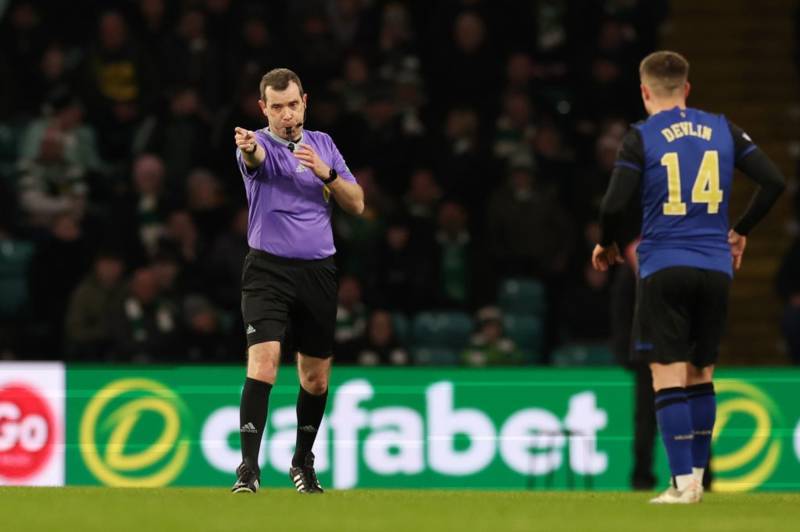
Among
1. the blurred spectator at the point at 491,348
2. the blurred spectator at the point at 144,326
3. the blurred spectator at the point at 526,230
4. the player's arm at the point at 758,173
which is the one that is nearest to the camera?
the player's arm at the point at 758,173

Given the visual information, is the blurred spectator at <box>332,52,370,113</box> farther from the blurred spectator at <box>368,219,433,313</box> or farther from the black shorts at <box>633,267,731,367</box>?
the black shorts at <box>633,267,731,367</box>

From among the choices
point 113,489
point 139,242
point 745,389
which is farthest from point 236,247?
point 113,489

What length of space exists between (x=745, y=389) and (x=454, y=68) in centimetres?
551

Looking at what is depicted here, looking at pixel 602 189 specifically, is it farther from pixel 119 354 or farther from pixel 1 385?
pixel 1 385

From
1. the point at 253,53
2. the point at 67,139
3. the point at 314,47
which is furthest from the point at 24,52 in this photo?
the point at 314,47

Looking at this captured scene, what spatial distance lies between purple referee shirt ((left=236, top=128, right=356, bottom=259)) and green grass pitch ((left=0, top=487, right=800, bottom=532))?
1.23 metres

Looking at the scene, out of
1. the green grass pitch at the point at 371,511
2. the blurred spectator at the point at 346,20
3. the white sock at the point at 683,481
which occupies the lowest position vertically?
the green grass pitch at the point at 371,511

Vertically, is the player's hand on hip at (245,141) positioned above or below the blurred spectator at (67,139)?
below

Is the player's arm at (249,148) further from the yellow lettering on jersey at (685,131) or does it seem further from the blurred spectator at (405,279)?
the blurred spectator at (405,279)

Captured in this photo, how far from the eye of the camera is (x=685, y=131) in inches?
339

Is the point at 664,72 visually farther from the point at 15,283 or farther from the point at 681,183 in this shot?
the point at 15,283

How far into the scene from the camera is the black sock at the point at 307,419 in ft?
31.7

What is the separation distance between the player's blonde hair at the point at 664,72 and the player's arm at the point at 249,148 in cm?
185

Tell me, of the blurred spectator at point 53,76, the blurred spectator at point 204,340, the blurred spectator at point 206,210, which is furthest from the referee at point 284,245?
the blurred spectator at point 53,76
